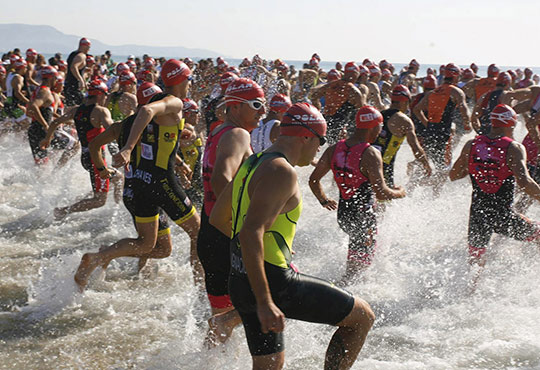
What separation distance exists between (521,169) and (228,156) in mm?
2883

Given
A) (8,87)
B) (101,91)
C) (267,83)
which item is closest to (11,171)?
(8,87)

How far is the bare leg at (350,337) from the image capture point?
3.14 meters

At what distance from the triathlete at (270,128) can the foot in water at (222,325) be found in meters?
2.82

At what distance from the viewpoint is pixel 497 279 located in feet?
19.5

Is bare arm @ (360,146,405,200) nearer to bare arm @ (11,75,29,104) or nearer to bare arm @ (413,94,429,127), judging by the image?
bare arm @ (413,94,429,127)

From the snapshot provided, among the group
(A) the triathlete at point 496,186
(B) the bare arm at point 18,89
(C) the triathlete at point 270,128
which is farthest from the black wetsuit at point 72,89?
(A) the triathlete at point 496,186

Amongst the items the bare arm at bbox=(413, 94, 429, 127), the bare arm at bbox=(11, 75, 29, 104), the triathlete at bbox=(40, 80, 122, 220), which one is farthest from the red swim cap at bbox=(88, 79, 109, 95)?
the bare arm at bbox=(413, 94, 429, 127)

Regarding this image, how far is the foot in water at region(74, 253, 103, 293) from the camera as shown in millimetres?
5007

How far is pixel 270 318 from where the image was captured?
2.63 m

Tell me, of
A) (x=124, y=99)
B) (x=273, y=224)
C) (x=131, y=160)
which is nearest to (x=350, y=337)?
(x=273, y=224)

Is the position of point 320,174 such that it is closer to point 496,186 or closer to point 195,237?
point 195,237

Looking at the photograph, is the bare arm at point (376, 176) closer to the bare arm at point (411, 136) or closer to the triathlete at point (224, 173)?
the triathlete at point (224, 173)

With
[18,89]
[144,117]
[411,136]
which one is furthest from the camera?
[18,89]

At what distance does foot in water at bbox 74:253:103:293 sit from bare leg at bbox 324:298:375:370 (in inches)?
97.7
